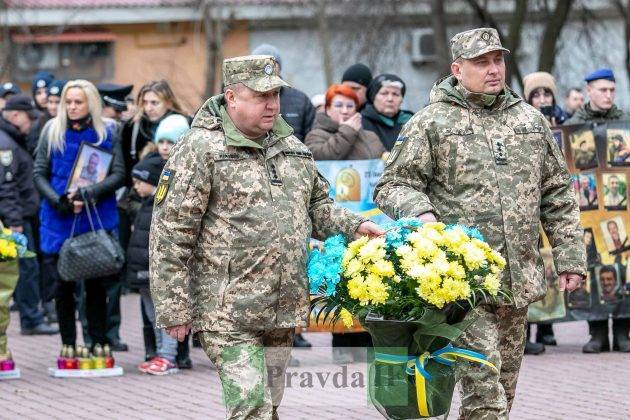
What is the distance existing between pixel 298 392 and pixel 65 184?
2610 mm

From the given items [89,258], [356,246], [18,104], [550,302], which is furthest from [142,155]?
[356,246]

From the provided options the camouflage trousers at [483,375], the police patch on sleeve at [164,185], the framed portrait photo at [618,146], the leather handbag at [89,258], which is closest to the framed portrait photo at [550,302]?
the framed portrait photo at [618,146]

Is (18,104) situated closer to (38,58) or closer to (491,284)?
(491,284)

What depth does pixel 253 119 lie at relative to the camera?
647cm

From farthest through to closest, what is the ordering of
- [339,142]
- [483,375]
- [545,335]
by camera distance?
[545,335] → [339,142] → [483,375]

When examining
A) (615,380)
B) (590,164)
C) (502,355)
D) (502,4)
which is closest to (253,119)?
(502,355)

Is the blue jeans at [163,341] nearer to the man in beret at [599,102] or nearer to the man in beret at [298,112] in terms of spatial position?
the man in beret at [298,112]

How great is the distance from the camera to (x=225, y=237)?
6.45 meters

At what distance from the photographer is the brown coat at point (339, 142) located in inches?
440

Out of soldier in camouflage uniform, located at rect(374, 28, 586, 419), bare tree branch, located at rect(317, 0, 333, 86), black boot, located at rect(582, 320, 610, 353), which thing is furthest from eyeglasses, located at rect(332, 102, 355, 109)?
bare tree branch, located at rect(317, 0, 333, 86)

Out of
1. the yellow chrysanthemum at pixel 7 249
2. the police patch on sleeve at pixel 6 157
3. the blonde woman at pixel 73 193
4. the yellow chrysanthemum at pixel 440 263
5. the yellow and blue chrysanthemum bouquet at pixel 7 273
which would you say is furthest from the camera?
the police patch on sleeve at pixel 6 157

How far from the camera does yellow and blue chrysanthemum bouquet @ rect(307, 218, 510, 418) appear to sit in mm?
6195

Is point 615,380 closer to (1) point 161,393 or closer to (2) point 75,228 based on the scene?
(1) point 161,393

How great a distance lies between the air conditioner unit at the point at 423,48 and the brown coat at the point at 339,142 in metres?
20.3
